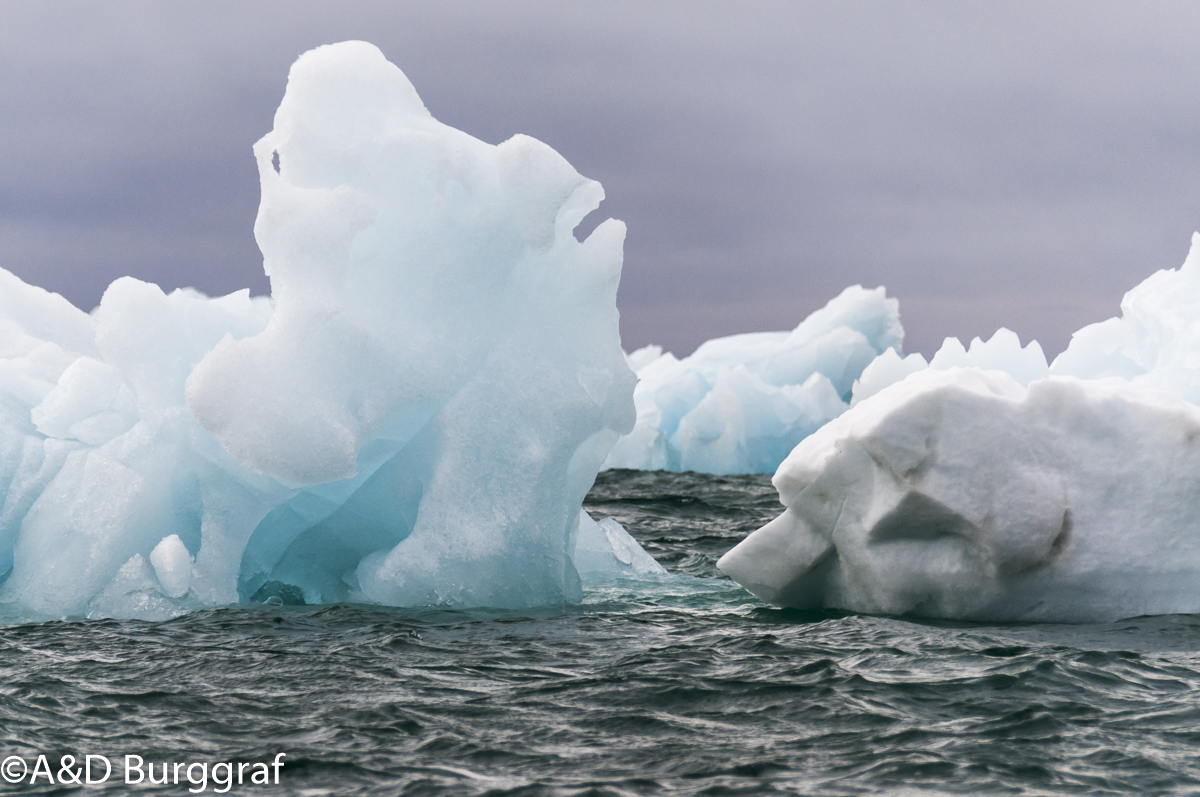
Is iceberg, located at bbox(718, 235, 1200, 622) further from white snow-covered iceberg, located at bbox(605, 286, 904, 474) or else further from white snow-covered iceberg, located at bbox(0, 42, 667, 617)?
white snow-covered iceberg, located at bbox(605, 286, 904, 474)

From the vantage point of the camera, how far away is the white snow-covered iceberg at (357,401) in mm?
8961

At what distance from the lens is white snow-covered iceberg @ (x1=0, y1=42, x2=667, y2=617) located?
8.96m

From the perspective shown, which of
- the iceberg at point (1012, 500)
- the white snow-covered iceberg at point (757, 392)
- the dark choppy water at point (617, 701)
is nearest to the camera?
the dark choppy water at point (617, 701)

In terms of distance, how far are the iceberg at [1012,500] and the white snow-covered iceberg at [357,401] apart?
218 cm

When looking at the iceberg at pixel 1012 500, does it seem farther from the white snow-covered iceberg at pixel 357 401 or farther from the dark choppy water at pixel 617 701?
the white snow-covered iceberg at pixel 357 401

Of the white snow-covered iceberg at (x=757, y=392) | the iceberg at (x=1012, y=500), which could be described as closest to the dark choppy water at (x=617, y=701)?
the iceberg at (x=1012, y=500)

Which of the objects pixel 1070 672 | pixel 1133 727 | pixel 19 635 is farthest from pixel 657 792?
pixel 19 635

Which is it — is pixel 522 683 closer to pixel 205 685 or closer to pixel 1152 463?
pixel 205 685

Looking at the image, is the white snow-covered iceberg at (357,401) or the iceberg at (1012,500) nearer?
the iceberg at (1012,500)

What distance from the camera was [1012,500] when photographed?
8125 mm

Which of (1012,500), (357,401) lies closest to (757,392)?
(357,401)

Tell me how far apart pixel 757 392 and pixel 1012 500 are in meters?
17.9

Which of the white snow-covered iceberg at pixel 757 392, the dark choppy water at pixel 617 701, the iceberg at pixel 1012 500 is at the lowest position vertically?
the dark choppy water at pixel 617 701

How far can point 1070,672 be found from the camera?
262 inches
